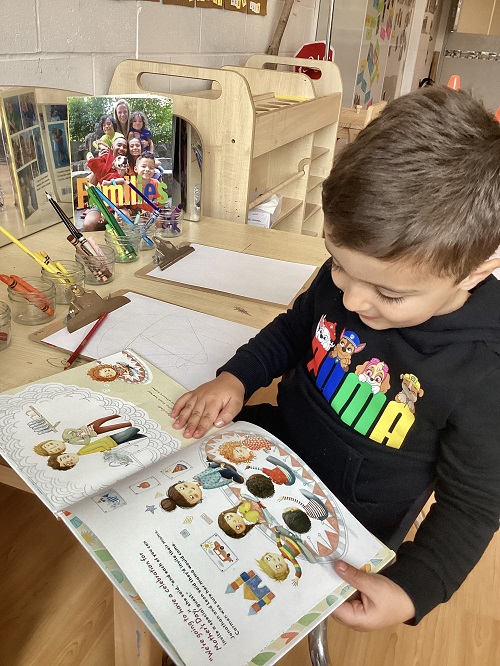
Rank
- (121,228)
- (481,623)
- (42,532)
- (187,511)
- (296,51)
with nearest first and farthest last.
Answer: (187,511) → (121,228) → (481,623) → (42,532) → (296,51)

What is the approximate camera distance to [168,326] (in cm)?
83

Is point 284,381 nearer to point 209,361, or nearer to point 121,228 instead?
point 209,361

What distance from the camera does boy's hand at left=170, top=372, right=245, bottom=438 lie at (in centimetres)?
66

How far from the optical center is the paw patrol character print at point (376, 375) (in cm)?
70

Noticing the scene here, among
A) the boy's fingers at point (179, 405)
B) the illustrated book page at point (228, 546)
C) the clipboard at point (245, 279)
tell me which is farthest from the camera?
the clipboard at point (245, 279)

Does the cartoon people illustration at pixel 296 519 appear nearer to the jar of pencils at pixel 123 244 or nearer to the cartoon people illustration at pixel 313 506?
the cartoon people illustration at pixel 313 506

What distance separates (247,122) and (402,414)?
829 millimetres

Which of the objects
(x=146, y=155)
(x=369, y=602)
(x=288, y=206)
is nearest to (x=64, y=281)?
(x=146, y=155)

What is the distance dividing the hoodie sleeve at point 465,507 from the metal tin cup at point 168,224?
0.75 m

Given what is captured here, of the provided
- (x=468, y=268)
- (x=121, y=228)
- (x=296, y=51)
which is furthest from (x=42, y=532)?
(x=296, y=51)

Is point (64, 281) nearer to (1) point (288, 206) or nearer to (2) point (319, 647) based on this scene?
(2) point (319, 647)

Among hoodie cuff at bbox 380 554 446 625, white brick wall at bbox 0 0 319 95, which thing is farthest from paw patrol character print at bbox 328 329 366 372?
white brick wall at bbox 0 0 319 95

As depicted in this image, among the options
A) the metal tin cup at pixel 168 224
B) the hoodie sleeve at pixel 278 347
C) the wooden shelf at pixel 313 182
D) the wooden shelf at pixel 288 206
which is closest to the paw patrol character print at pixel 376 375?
the hoodie sleeve at pixel 278 347

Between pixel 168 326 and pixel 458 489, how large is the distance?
1.48 ft
